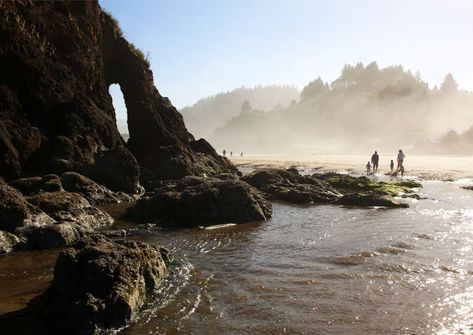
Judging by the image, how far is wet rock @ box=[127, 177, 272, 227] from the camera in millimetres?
17312

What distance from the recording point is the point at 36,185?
720 inches

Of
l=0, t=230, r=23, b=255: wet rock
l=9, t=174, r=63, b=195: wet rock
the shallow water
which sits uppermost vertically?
l=9, t=174, r=63, b=195: wet rock

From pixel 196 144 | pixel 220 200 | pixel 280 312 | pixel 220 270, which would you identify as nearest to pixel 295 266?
pixel 220 270

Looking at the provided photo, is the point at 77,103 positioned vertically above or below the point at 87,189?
above

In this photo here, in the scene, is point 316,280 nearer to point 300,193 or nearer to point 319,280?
point 319,280

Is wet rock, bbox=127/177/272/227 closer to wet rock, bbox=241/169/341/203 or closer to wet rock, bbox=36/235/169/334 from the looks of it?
wet rock, bbox=241/169/341/203

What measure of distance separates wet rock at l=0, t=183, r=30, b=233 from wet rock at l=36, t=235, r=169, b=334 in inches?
221

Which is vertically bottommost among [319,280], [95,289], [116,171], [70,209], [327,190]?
[319,280]

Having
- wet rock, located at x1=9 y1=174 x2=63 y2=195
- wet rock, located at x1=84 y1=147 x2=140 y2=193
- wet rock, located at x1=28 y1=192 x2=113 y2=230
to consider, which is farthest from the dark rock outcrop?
wet rock, located at x1=9 y1=174 x2=63 y2=195

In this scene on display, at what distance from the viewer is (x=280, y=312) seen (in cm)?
815

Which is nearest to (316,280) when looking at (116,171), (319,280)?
(319,280)

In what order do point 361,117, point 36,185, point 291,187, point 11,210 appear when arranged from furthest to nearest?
point 361,117
point 291,187
point 36,185
point 11,210

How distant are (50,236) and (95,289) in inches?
237

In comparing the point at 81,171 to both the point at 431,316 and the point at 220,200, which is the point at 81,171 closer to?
the point at 220,200
